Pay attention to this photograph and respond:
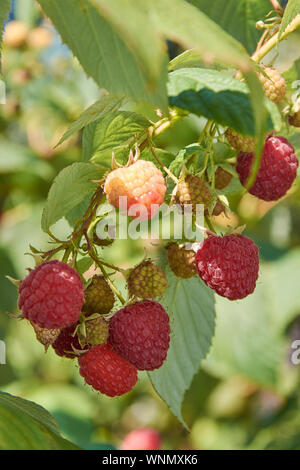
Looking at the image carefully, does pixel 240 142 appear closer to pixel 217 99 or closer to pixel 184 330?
A: pixel 217 99

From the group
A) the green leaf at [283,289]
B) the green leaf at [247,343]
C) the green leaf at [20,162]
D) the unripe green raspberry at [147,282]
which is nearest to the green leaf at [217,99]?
the unripe green raspberry at [147,282]

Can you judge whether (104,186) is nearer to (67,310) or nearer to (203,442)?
(67,310)

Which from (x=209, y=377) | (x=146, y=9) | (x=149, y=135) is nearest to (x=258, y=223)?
(x=209, y=377)

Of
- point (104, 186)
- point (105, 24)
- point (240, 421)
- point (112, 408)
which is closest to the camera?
point (105, 24)

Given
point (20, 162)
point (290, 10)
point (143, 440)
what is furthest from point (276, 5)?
point (143, 440)

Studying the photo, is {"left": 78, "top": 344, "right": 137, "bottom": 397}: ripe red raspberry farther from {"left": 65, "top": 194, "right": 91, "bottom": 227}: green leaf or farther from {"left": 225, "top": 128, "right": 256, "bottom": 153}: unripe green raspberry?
{"left": 225, "top": 128, "right": 256, "bottom": 153}: unripe green raspberry
